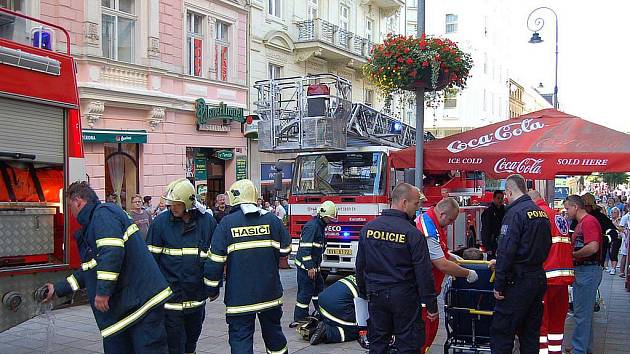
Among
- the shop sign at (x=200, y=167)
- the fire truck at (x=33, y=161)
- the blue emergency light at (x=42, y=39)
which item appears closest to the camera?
the fire truck at (x=33, y=161)

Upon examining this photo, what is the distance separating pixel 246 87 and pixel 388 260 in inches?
647

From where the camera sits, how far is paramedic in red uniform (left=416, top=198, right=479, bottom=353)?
589 cm

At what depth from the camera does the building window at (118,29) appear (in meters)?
16.0

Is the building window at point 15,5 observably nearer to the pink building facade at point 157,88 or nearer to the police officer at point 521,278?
the pink building facade at point 157,88

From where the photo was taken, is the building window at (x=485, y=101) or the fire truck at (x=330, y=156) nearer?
the fire truck at (x=330, y=156)

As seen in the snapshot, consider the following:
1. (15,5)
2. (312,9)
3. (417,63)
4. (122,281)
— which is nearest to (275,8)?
(312,9)

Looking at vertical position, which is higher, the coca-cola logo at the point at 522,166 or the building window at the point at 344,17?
the building window at the point at 344,17

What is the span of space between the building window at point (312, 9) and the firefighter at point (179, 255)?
65.4 feet

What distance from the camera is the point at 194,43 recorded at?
19.1 metres

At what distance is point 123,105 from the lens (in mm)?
16000

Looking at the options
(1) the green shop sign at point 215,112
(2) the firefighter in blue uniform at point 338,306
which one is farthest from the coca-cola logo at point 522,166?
(1) the green shop sign at point 215,112

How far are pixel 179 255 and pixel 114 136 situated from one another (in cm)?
1086

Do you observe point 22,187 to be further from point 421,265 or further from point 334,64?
point 334,64

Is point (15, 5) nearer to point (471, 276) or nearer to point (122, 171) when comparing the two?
point (122, 171)
